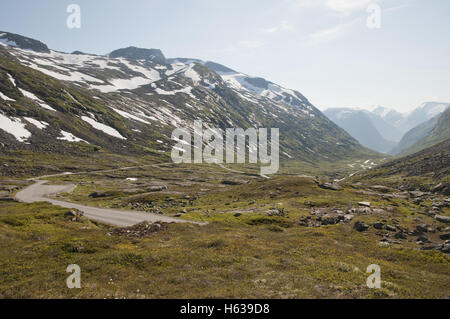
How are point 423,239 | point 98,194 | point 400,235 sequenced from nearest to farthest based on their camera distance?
point 423,239 → point 400,235 → point 98,194

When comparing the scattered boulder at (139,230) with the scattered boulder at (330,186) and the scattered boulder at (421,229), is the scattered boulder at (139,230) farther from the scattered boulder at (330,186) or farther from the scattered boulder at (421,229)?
the scattered boulder at (330,186)

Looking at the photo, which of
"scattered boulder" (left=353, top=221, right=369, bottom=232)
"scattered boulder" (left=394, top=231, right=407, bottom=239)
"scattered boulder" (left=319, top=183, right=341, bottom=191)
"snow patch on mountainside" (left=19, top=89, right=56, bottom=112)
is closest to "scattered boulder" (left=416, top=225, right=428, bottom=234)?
"scattered boulder" (left=394, top=231, right=407, bottom=239)

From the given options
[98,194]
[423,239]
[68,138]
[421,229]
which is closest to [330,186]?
[421,229]

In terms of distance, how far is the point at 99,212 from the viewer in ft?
182

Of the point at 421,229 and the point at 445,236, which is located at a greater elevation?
the point at 421,229

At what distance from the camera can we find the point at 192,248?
29.9 m

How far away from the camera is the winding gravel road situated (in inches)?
1871

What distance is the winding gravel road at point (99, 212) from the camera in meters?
47.5

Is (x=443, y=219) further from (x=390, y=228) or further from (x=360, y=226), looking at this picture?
(x=360, y=226)

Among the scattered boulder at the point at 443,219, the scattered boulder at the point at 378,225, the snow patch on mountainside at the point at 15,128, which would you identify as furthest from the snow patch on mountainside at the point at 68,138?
the scattered boulder at the point at 443,219

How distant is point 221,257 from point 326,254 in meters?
12.8

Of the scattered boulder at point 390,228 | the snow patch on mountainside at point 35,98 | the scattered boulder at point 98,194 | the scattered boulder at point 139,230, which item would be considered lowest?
the scattered boulder at point 98,194
